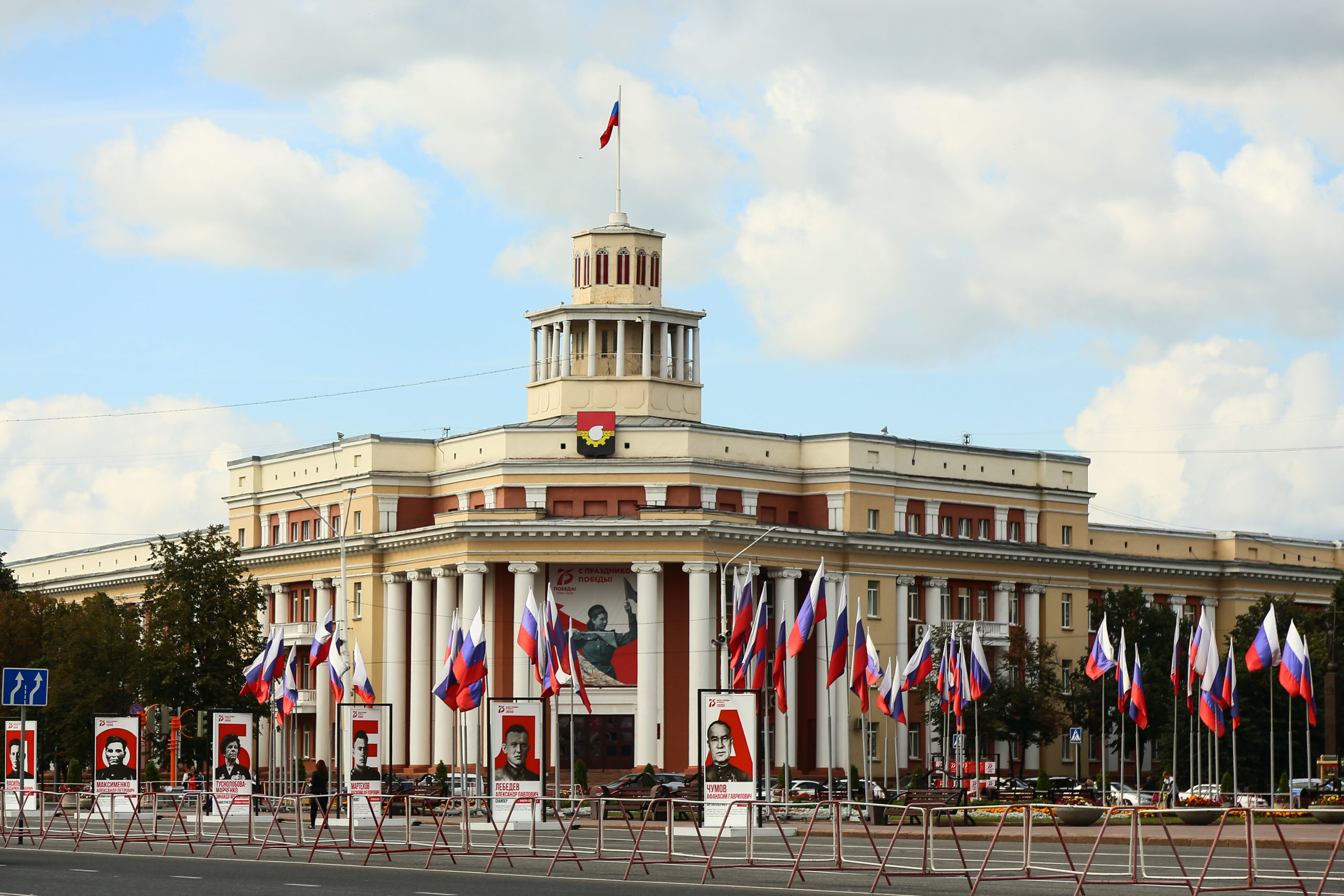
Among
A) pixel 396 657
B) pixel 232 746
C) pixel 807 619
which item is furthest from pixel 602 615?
pixel 232 746

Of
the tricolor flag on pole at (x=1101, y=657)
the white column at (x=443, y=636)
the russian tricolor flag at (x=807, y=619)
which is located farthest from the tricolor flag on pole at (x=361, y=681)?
the tricolor flag on pole at (x=1101, y=657)

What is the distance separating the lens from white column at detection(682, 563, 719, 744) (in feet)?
297

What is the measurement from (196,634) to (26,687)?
101 ft

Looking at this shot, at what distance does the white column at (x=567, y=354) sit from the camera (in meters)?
101

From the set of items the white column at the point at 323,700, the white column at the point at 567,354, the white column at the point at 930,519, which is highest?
the white column at the point at 567,354

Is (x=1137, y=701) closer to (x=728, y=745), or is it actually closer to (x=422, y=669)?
(x=728, y=745)

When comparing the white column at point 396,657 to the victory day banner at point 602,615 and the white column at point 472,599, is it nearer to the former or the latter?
the white column at point 472,599

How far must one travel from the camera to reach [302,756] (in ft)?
339

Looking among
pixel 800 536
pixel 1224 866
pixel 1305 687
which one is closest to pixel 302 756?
pixel 800 536

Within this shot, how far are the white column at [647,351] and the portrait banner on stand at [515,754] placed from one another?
49.6m

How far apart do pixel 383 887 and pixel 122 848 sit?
44.2 ft

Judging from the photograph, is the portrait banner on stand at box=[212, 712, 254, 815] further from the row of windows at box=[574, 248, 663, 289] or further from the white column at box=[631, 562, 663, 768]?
the row of windows at box=[574, 248, 663, 289]

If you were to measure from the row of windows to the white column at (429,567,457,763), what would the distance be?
1638cm

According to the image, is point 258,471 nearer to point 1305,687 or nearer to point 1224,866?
point 1305,687
